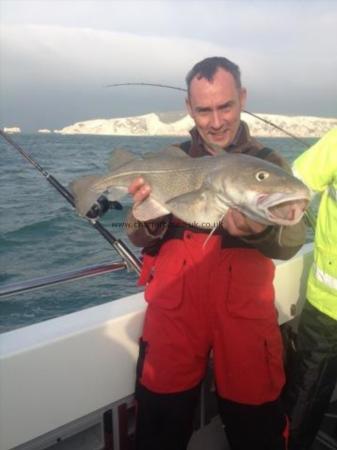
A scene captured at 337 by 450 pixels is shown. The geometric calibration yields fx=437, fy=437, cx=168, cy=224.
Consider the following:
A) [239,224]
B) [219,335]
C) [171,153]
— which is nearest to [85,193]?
[171,153]

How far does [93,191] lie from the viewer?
332cm

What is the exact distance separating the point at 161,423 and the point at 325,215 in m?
1.77

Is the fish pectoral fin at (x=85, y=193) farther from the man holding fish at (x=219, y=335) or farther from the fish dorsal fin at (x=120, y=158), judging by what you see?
the man holding fish at (x=219, y=335)

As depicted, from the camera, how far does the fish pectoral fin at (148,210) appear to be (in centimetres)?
280

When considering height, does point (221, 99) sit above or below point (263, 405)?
above

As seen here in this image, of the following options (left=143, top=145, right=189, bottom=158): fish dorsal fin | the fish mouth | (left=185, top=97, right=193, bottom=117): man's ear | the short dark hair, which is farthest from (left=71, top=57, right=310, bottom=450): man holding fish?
the short dark hair

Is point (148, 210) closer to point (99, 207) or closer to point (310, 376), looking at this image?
point (99, 207)

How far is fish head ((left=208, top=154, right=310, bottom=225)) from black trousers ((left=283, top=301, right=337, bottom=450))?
122 centimetres

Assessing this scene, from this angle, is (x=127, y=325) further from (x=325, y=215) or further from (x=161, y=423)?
(x=325, y=215)

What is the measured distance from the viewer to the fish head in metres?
2.08

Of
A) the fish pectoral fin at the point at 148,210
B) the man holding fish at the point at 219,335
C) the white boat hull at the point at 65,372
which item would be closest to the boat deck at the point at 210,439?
the white boat hull at the point at 65,372

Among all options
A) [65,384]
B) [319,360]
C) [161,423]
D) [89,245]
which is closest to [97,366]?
[65,384]

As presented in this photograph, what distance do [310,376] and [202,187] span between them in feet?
5.23

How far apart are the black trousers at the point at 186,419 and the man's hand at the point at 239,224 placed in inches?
40.3
